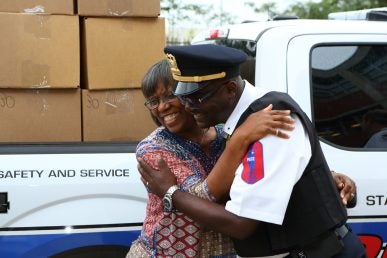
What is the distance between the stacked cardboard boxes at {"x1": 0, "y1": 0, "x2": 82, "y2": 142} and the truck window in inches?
43.2

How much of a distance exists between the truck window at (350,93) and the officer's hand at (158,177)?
104cm

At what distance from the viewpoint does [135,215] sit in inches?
101

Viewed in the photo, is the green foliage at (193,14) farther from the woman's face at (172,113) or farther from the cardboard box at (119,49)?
the woman's face at (172,113)

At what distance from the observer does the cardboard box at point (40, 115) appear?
8.83 feet

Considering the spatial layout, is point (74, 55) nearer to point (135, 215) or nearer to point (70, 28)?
point (70, 28)

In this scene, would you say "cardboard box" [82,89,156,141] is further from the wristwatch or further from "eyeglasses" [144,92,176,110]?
the wristwatch

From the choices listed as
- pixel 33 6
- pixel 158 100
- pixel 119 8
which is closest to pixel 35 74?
pixel 33 6

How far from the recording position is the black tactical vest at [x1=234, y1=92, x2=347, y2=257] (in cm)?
172

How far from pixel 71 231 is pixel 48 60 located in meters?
0.77

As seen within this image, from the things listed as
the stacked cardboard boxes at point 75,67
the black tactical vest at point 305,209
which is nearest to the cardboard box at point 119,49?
the stacked cardboard boxes at point 75,67

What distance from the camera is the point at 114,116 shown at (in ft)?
9.26

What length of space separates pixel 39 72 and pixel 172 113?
0.92 meters

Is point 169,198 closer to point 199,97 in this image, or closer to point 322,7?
point 199,97

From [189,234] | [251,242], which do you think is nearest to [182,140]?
[189,234]
